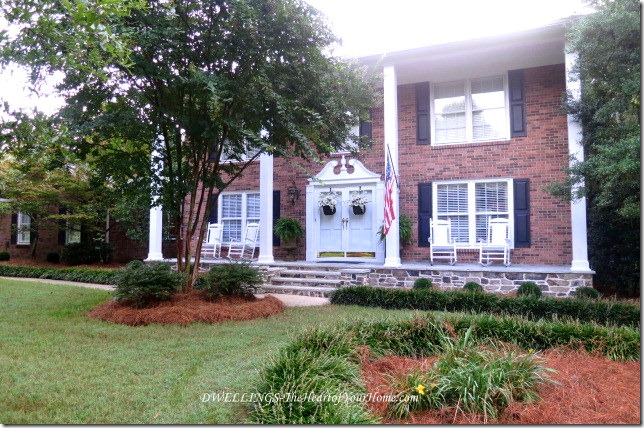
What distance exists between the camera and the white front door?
1100cm

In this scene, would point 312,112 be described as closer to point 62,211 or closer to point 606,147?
point 606,147

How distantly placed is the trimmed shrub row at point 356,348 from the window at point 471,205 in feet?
18.6

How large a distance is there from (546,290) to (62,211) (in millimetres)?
15701

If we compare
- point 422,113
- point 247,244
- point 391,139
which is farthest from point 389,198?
point 247,244

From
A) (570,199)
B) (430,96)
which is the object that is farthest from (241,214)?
(570,199)

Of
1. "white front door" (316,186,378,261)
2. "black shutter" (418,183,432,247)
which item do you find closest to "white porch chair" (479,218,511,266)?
"black shutter" (418,183,432,247)

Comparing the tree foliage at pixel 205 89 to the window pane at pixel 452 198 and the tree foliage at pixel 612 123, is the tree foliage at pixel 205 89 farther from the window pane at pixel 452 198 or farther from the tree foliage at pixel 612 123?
the tree foliage at pixel 612 123

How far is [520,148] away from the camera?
1007 centimetres

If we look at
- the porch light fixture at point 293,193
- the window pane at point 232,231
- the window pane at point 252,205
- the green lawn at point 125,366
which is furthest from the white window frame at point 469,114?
the window pane at point 232,231

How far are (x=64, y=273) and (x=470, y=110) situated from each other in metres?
11.7

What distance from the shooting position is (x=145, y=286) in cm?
690

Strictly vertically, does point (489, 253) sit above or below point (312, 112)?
below

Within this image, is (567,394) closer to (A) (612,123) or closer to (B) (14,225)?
(A) (612,123)

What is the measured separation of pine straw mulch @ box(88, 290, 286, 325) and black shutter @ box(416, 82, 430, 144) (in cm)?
581
